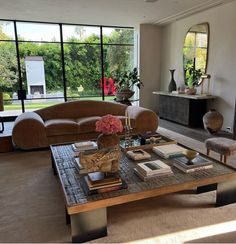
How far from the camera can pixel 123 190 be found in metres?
1.75

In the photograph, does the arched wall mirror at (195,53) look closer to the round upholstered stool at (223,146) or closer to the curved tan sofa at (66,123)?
the curved tan sofa at (66,123)

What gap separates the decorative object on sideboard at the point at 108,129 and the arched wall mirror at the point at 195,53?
403 cm

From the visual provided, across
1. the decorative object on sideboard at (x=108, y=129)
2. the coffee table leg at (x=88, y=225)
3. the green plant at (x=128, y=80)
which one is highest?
the green plant at (x=128, y=80)

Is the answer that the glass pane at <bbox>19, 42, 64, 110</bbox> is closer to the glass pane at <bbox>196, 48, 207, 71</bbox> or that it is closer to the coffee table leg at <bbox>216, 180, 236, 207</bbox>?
the glass pane at <bbox>196, 48, 207, 71</bbox>

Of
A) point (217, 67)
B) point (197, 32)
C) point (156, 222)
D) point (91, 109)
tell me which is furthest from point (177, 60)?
point (156, 222)

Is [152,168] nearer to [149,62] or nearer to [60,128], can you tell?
[60,128]

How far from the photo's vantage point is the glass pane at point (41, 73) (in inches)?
263

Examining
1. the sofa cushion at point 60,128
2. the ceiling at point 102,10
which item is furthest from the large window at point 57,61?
the sofa cushion at point 60,128

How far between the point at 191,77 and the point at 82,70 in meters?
3.37

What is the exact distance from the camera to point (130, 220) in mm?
1943

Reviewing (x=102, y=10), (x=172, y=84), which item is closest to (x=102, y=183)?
(x=102, y=10)

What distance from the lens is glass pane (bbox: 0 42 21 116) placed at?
641 centimetres

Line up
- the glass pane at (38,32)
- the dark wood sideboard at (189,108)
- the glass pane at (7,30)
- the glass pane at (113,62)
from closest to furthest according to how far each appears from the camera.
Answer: the dark wood sideboard at (189,108)
the glass pane at (7,30)
the glass pane at (38,32)
the glass pane at (113,62)

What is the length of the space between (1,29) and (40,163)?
485cm
